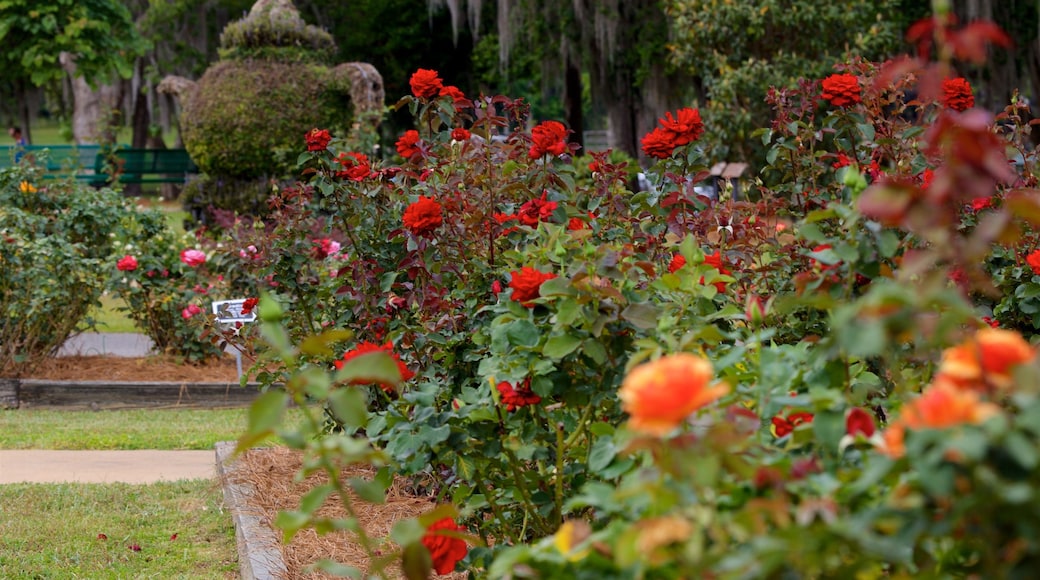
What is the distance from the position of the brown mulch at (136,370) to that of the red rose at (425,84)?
407cm

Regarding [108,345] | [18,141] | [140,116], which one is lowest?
[140,116]

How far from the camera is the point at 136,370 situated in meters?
7.91

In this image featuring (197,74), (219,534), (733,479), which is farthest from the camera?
(197,74)

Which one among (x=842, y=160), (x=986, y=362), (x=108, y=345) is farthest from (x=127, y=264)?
(x=986, y=362)

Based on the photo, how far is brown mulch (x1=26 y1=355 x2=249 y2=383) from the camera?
7734 mm

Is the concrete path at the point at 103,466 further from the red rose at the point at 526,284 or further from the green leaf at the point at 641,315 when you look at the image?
the green leaf at the point at 641,315

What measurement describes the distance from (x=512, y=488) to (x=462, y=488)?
0.13 metres

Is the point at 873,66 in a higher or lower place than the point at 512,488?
higher

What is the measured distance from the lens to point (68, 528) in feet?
15.0

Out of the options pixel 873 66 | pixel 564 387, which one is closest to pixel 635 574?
pixel 564 387

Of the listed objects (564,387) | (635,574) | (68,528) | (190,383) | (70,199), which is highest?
(635,574)

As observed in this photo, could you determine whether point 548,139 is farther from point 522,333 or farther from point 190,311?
point 190,311

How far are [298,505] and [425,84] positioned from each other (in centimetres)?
156

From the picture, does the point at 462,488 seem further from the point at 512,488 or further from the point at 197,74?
the point at 197,74
